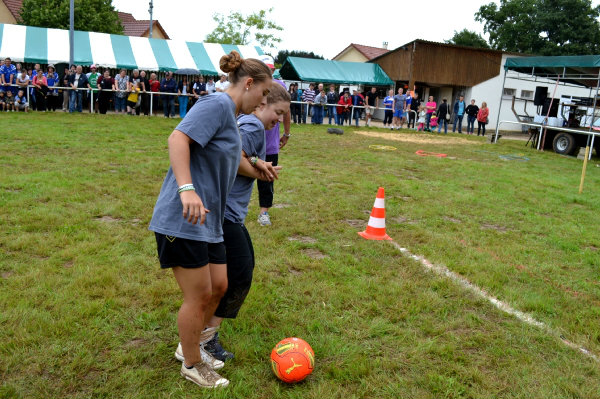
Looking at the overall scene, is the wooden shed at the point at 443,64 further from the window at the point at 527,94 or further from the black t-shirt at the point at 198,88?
the black t-shirt at the point at 198,88

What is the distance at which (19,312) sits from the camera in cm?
334

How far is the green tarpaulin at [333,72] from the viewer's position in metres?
28.8

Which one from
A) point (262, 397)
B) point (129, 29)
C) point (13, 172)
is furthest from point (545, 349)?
point (129, 29)

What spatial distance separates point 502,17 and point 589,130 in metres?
42.9

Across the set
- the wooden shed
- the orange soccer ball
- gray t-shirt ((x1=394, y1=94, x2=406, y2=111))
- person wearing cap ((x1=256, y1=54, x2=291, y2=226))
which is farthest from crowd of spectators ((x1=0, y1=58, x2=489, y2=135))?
the orange soccer ball

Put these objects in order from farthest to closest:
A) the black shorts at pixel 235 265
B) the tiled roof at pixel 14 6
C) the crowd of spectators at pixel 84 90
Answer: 1. the tiled roof at pixel 14 6
2. the crowd of spectators at pixel 84 90
3. the black shorts at pixel 235 265

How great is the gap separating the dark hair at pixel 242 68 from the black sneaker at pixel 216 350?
1591mm

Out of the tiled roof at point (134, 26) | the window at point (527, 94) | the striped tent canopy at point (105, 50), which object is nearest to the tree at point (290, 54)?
the tiled roof at point (134, 26)

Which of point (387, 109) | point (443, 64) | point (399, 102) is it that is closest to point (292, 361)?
point (399, 102)

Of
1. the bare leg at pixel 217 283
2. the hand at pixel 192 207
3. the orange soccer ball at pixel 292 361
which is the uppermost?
the hand at pixel 192 207

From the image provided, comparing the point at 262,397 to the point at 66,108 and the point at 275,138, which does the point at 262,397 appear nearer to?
the point at 275,138

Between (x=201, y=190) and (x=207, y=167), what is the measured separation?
0.12 meters

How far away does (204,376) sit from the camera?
2.70 m

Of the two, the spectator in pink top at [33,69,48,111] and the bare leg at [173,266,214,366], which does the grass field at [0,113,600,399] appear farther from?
the spectator in pink top at [33,69,48,111]
